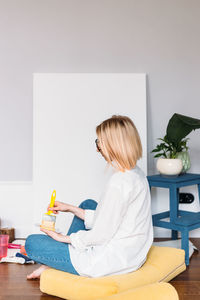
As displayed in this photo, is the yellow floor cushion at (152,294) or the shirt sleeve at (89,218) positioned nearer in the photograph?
the yellow floor cushion at (152,294)

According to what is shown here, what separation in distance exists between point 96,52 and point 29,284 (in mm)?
1917

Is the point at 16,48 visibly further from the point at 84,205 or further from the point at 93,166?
the point at 84,205

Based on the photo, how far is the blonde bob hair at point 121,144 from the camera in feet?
6.39

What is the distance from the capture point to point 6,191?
3.30 meters

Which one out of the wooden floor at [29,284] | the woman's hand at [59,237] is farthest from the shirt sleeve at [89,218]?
the wooden floor at [29,284]

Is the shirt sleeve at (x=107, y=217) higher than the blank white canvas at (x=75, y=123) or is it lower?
lower

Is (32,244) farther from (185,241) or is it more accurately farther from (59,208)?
(185,241)

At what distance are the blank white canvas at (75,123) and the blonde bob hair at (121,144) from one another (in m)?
1.22

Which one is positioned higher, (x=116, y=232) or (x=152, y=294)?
(x=116, y=232)

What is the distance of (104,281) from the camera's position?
1.91 metres

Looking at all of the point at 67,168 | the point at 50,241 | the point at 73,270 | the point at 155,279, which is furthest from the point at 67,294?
the point at 67,168

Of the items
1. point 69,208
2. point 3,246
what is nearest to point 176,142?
point 69,208

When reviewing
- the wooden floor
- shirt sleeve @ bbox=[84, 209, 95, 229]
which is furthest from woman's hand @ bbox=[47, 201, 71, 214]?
the wooden floor

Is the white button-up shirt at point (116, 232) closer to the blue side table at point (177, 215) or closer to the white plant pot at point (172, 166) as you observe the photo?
the blue side table at point (177, 215)
